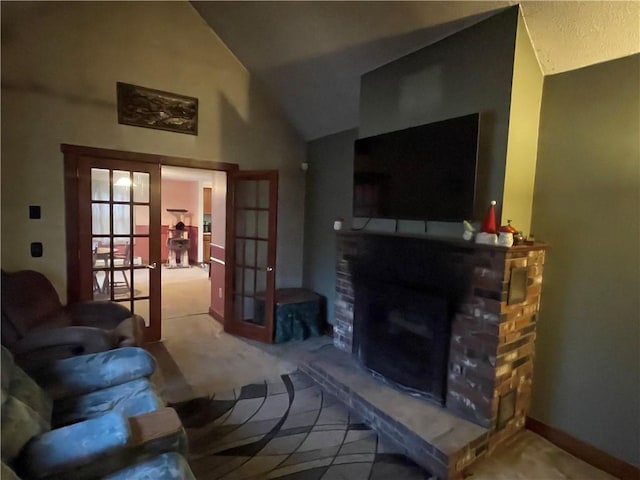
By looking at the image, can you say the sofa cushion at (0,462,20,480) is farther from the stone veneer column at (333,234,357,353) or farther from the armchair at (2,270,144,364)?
the stone veneer column at (333,234,357,353)

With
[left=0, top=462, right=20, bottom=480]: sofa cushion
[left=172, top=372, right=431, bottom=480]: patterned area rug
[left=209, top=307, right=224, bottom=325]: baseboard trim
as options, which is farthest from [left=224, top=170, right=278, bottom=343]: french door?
[left=0, top=462, right=20, bottom=480]: sofa cushion

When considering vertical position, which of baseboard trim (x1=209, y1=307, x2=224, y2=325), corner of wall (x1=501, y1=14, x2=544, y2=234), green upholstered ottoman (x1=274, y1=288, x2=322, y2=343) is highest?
corner of wall (x1=501, y1=14, x2=544, y2=234)

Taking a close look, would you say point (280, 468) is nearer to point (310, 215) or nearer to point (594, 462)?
point (594, 462)

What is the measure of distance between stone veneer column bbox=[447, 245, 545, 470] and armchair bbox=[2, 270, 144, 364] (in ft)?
7.74

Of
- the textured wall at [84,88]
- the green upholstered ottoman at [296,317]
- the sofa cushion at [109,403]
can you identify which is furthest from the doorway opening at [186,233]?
the sofa cushion at [109,403]

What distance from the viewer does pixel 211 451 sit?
214 cm

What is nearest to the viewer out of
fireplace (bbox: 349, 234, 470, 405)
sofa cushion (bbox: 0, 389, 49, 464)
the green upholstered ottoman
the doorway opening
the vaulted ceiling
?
sofa cushion (bbox: 0, 389, 49, 464)

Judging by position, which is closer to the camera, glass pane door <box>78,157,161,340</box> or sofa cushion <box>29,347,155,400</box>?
sofa cushion <box>29,347,155,400</box>

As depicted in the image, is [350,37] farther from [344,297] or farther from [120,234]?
[120,234]

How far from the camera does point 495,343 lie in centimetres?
211

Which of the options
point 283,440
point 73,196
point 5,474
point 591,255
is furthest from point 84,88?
point 591,255

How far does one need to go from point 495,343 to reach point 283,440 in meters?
1.48

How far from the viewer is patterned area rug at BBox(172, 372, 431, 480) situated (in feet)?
6.57

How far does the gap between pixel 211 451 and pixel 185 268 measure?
6.96 m
